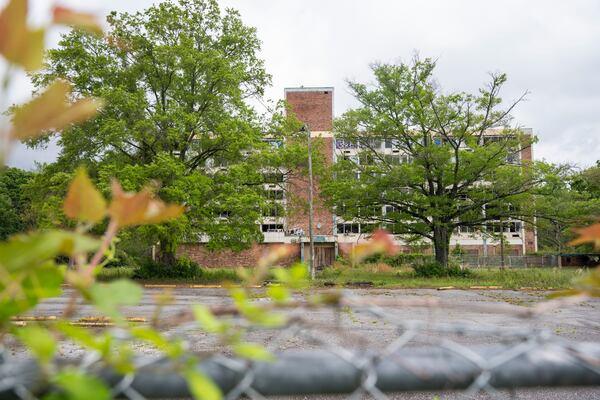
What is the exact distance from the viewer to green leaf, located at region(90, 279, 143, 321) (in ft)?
1.18

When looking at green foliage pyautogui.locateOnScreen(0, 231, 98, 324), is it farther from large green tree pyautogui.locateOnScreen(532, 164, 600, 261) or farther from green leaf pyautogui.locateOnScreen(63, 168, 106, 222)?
large green tree pyautogui.locateOnScreen(532, 164, 600, 261)

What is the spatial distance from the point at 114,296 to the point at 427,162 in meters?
21.4

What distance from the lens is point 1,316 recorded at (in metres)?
0.42

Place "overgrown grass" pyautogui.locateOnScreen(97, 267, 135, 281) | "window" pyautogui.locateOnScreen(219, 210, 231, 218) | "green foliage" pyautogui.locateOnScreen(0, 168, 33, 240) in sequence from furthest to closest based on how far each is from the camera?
"green foliage" pyautogui.locateOnScreen(0, 168, 33, 240) < "window" pyautogui.locateOnScreen(219, 210, 231, 218) < "overgrown grass" pyautogui.locateOnScreen(97, 267, 135, 281)

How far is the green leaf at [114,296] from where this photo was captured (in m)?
0.36

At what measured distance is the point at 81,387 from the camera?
1.21 ft

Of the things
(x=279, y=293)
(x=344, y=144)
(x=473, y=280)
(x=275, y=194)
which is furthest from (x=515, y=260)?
(x=279, y=293)

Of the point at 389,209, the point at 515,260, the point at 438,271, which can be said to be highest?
the point at 389,209

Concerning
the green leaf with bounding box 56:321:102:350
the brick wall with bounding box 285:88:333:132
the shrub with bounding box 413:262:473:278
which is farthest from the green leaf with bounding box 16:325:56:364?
the brick wall with bounding box 285:88:333:132

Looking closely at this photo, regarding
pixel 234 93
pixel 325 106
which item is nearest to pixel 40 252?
pixel 234 93

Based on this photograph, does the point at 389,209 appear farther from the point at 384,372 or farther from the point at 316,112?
the point at 384,372

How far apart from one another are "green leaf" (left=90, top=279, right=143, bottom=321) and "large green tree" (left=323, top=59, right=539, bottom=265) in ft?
67.0

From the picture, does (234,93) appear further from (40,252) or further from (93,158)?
(40,252)

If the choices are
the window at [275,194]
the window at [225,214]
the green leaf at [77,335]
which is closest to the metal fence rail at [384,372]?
the green leaf at [77,335]
